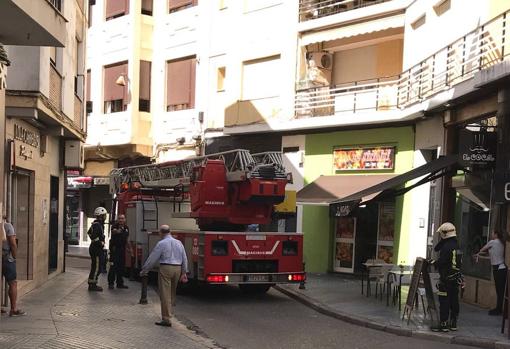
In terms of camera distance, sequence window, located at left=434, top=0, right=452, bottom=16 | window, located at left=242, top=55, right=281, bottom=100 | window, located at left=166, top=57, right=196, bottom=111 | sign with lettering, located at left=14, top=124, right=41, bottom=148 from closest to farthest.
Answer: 1. sign with lettering, located at left=14, top=124, right=41, bottom=148
2. window, located at left=434, top=0, right=452, bottom=16
3. window, located at left=242, top=55, right=281, bottom=100
4. window, located at left=166, top=57, right=196, bottom=111

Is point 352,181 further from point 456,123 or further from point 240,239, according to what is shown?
point 240,239

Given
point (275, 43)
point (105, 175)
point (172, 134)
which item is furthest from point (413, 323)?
point (105, 175)

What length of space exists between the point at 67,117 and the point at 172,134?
350 inches

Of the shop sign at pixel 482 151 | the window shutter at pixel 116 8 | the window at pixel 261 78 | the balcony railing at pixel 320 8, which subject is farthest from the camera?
the window shutter at pixel 116 8

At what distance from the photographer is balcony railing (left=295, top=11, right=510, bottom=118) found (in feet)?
39.9

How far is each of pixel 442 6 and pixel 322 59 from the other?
4.74 meters

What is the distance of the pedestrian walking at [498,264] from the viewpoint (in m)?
10.8

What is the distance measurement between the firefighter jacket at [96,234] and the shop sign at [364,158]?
7655 millimetres

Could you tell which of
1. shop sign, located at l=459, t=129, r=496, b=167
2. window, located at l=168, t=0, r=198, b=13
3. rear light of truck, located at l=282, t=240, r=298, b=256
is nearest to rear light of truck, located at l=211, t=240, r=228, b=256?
rear light of truck, located at l=282, t=240, r=298, b=256

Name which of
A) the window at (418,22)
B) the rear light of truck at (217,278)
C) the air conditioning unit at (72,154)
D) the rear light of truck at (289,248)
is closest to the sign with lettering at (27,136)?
the air conditioning unit at (72,154)

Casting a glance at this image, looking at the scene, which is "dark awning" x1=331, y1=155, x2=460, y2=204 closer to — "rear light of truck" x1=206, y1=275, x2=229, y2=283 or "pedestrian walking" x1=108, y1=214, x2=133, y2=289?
"rear light of truck" x1=206, y1=275, x2=229, y2=283

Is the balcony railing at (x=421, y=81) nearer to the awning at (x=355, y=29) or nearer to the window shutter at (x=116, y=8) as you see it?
the awning at (x=355, y=29)

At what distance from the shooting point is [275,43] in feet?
64.0

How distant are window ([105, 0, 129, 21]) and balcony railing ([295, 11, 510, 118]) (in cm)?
1012
